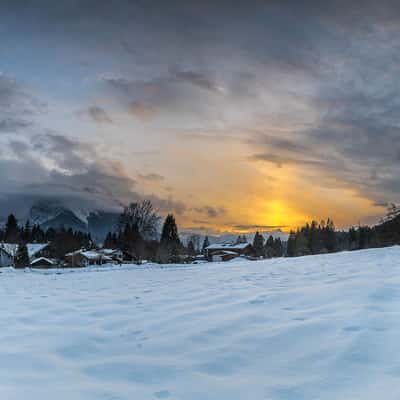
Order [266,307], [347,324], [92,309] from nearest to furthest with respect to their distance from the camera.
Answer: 1. [347,324]
2. [266,307]
3. [92,309]

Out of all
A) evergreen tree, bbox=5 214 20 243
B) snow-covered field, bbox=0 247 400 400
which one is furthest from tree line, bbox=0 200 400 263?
snow-covered field, bbox=0 247 400 400

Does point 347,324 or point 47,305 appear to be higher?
point 347,324

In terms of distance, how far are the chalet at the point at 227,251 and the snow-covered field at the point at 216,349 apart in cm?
6317

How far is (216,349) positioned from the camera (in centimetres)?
347

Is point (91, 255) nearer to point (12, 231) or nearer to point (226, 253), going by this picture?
point (226, 253)

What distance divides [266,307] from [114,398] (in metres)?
2.65

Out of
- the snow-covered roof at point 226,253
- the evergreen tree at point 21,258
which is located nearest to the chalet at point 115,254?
the snow-covered roof at point 226,253

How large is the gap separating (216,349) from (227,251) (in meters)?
66.5

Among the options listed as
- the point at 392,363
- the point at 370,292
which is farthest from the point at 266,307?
the point at 392,363

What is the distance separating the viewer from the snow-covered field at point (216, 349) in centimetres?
271

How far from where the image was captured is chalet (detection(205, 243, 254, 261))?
223 ft

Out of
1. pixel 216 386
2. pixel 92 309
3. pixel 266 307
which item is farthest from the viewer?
pixel 92 309

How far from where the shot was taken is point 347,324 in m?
3.76

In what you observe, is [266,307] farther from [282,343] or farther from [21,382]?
[21,382]
